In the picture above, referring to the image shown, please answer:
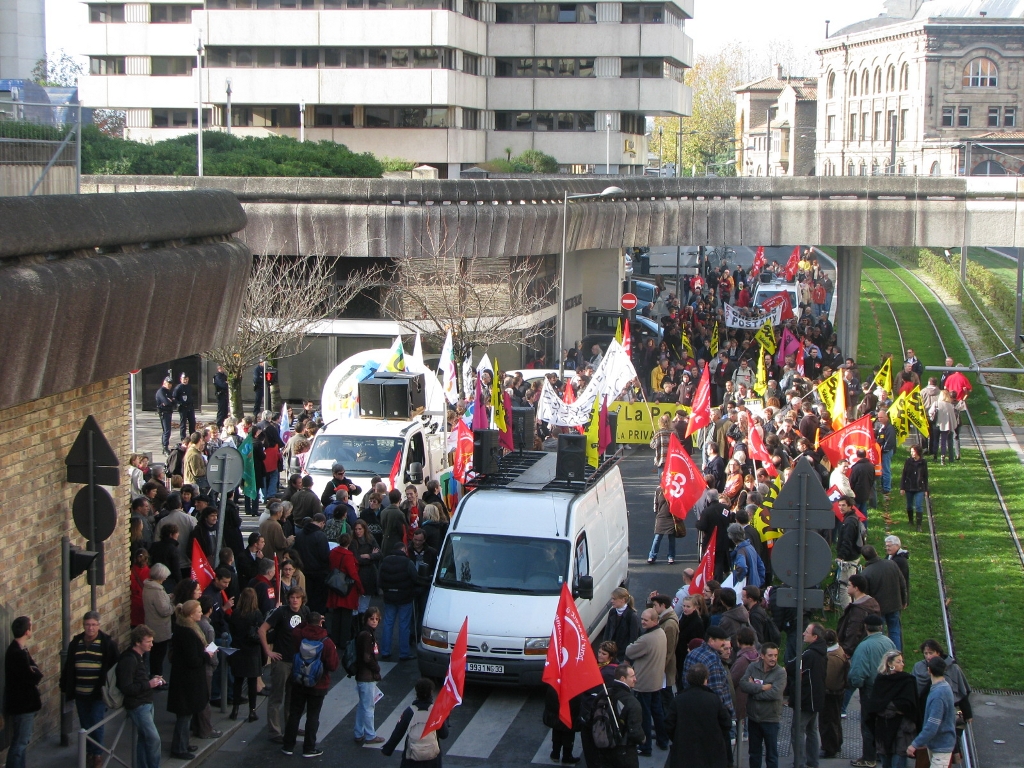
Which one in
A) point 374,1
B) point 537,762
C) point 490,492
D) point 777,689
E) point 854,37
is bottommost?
point 537,762

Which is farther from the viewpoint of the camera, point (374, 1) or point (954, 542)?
point (374, 1)

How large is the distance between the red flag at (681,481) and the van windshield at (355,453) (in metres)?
4.56

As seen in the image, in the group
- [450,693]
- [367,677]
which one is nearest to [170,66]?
[367,677]

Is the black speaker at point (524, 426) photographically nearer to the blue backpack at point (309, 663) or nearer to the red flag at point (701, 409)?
the red flag at point (701, 409)

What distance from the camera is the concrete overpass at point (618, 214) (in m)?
33.1

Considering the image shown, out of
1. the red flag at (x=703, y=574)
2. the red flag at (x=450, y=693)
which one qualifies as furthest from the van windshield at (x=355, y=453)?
the red flag at (x=450, y=693)

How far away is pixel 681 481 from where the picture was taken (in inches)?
703

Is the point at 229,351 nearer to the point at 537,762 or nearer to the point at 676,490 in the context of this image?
the point at 676,490

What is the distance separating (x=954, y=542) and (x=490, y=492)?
9372mm

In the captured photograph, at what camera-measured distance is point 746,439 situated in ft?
74.0

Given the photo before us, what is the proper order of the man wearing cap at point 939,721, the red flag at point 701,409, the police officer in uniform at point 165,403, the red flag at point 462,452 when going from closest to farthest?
the man wearing cap at point 939,721 < the red flag at point 462,452 < the red flag at point 701,409 < the police officer in uniform at point 165,403

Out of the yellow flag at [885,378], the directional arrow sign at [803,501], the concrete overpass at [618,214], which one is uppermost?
the concrete overpass at [618,214]

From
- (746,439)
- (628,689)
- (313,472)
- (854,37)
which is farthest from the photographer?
(854,37)

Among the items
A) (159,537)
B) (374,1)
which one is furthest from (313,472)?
(374,1)
